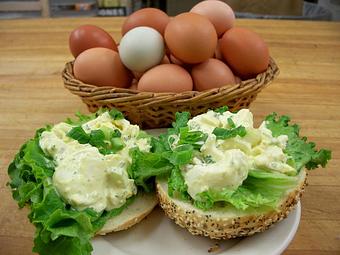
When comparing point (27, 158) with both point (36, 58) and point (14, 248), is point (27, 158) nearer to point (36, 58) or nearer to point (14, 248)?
point (14, 248)

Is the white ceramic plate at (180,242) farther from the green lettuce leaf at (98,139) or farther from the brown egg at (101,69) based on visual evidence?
the brown egg at (101,69)

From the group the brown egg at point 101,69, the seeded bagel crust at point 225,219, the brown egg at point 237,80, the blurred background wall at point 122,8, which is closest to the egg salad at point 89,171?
the seeded bagel crust at point 225,219

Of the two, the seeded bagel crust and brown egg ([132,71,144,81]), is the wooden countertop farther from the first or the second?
brown egg ([132,71,144,81])

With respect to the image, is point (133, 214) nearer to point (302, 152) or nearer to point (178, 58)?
point (302, 152)

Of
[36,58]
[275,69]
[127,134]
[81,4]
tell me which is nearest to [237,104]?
[275,69]

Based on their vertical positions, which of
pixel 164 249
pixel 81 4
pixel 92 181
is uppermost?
pixel 92 181

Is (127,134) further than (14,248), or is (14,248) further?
(127,134)

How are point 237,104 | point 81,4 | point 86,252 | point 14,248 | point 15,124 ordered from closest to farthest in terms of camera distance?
point 86,252
point 14,248
point 237,104
point 15,124
point 81,4

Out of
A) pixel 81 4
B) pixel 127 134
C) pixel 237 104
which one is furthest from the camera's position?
pixel 81 4

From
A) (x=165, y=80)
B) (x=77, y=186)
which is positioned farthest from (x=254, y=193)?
(x=165, y=80)

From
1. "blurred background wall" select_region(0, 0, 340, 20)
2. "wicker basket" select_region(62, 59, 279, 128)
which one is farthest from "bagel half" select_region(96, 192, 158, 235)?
"blurred background wall" select_region(0, 0, 340, 20)
